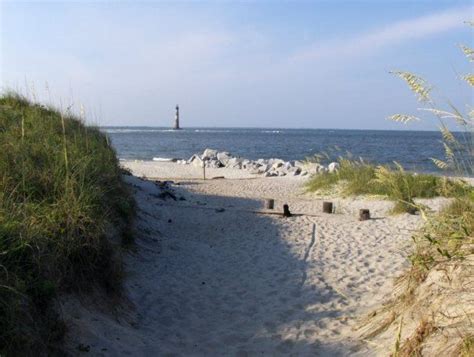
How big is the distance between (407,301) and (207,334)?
213 centimetres

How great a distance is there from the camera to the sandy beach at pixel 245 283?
4.86 meters

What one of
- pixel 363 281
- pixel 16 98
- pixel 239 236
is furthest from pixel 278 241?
pixel 16 98

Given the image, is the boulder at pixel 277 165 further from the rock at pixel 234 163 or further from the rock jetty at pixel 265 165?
the rock at pixel 234 163

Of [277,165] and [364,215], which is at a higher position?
[277,165]

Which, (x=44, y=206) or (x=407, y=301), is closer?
(x=407, y=301)

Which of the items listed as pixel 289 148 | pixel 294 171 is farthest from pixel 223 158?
pixel 289 148

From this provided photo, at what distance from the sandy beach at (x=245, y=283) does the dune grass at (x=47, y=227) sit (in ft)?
1.31

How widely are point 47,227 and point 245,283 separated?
125 inches

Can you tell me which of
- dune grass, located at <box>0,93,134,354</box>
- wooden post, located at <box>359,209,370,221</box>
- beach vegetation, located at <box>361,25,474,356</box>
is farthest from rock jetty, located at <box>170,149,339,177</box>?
beach vegetation, located at <box>361,25,474,356</box>

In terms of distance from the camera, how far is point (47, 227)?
4824 millimetres

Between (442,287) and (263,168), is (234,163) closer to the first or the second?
(263,168)

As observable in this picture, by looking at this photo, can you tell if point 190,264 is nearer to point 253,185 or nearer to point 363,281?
point 363,281

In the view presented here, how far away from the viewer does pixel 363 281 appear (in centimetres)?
687

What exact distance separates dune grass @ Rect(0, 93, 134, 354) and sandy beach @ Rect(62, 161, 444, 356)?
399 mm
